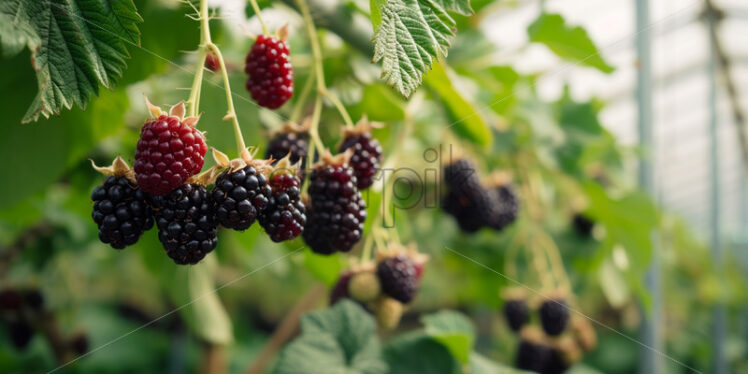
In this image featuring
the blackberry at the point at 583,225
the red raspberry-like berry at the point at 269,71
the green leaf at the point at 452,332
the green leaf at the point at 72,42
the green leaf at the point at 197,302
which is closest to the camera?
the green leaf at the point at 72,42

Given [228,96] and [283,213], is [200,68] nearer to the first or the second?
[228,96]

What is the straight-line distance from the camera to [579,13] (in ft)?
9.89

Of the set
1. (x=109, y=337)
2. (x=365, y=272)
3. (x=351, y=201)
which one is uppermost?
(x=351, y=201)

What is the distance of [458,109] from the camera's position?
0.81 meters

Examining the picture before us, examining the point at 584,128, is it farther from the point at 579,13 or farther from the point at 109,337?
the point at 109,337

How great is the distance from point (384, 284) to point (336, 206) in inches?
9.7

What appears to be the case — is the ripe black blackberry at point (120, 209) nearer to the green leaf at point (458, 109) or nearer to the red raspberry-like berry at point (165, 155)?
the red raspberry-like berry at point (165, 155)

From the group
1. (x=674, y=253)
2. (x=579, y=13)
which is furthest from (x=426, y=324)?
(x=674, y=253)

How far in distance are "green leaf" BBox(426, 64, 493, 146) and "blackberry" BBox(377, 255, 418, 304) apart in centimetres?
27

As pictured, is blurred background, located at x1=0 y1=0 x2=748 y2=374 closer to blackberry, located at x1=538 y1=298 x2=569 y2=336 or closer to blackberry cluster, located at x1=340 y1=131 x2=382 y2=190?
blackberry cluster, located at x1=340 y1=131 x2=382 y2=190

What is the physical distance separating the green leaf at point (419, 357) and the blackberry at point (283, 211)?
53cm

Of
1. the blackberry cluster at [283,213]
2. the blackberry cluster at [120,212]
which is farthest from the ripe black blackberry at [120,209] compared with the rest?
the blackberry cluster at [283,213]

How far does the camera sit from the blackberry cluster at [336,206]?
542 mm

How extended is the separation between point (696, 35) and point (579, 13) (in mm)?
1473
